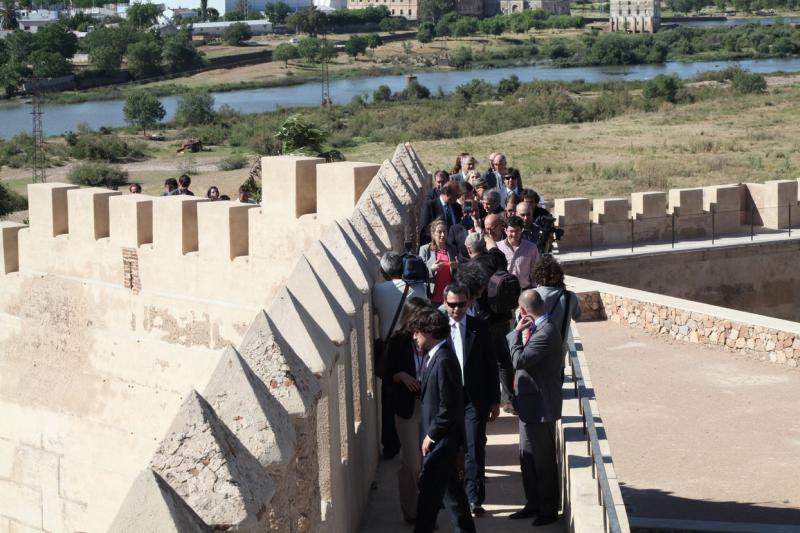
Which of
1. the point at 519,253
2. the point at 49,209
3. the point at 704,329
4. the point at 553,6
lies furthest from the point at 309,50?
the point at 519,253

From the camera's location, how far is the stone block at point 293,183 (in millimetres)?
10398

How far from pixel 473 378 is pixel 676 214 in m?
13.4

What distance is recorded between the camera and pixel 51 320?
11.6 meters

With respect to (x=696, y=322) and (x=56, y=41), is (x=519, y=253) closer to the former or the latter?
(x=696, y=322)

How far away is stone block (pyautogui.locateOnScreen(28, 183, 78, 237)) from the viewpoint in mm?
11398

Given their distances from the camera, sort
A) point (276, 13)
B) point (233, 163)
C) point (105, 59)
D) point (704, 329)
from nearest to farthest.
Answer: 1. point (704, 329)
2. point (233, 163)
3. point (105, 59)
4. point (276, 13)

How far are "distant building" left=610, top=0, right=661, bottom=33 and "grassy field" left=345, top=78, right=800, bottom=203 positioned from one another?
10633 cm

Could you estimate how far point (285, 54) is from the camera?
118m

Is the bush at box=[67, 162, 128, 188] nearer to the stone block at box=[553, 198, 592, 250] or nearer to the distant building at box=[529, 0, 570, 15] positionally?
the stone block at box=[553, 198, 592, 250]

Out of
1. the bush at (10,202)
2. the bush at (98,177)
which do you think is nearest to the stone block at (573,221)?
the bush at (10,202)

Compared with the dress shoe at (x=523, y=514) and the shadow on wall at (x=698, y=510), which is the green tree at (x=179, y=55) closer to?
the shadow on wall at (x=698, y=510)

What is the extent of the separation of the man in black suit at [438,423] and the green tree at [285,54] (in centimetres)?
11197

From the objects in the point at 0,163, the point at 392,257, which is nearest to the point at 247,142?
the point at 0,163

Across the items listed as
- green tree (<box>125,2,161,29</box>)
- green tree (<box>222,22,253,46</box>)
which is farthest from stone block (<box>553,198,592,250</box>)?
green tree (<box>125,2,161,29</box>)
